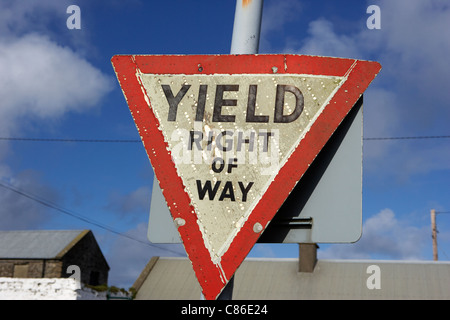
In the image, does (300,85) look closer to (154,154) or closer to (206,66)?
(206,66)

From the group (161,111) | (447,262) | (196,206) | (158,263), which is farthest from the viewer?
(158,263)

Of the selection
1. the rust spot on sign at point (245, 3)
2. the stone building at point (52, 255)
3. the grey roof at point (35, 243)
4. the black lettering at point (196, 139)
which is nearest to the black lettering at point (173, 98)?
the black lettering at point (196, 139)

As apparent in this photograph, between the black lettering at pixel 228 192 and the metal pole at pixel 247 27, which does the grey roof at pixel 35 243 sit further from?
the black lettering at pixel 228 192

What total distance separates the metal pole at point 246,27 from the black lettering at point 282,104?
29cm

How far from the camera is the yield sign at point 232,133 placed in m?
1.88

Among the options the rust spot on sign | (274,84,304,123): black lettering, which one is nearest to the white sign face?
(274,84,304,123): black lettering

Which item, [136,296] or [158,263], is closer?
[136,296]

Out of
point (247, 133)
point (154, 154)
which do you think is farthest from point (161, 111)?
point (247, 133)

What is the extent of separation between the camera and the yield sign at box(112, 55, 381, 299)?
188cm

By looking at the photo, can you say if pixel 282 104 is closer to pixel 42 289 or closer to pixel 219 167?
pixel 219 167

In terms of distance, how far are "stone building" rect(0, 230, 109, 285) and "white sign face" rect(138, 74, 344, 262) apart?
90.1 feet

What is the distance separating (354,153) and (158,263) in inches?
1152

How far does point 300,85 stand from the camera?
2031 millimetres

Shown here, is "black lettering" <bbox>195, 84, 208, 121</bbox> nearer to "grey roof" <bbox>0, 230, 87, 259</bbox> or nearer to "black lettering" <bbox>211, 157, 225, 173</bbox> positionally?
"black lettering" <bbox>211, 157, 225, 173</bbox>
